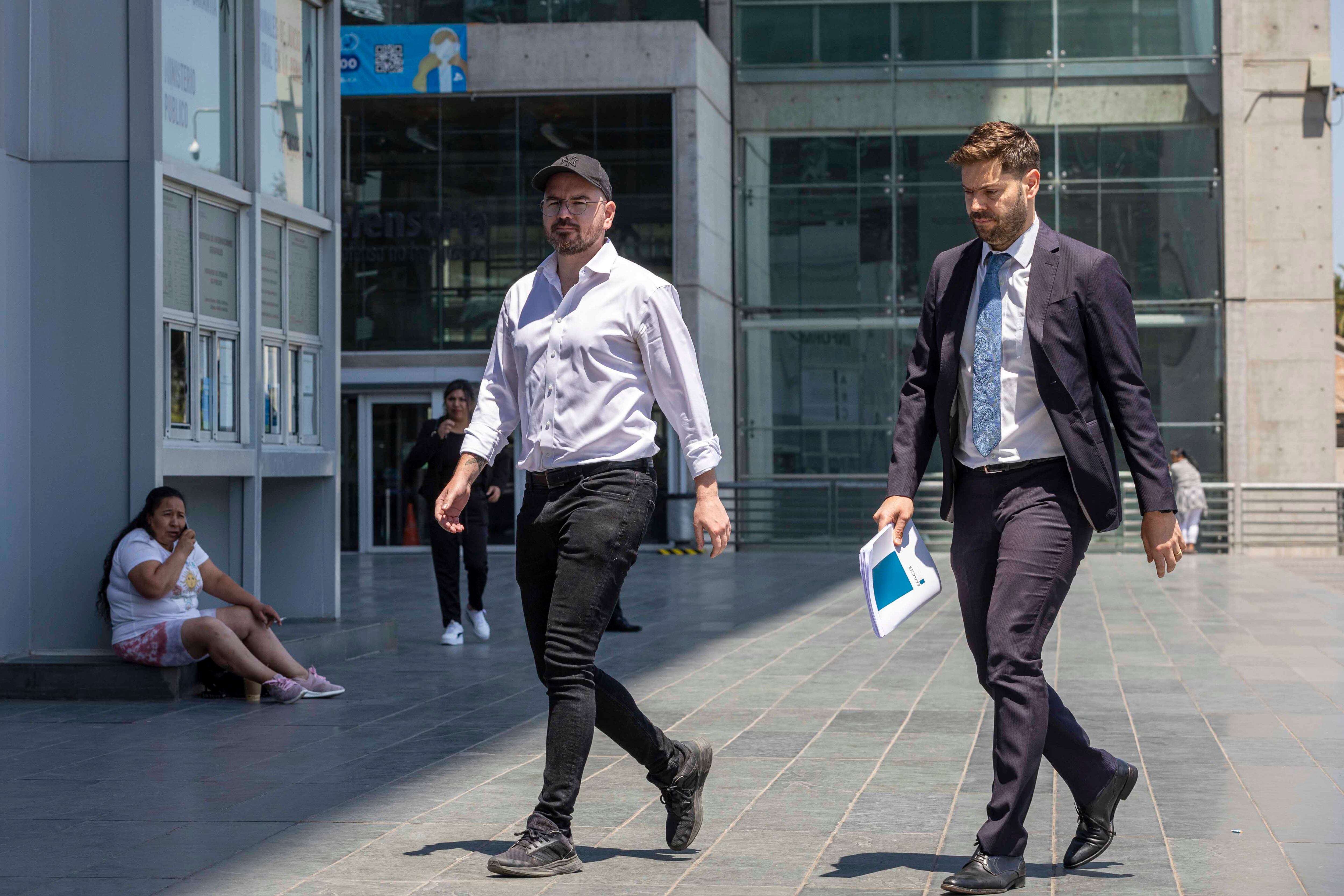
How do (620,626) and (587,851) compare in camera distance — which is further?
(620,626)

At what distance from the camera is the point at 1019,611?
4.12m

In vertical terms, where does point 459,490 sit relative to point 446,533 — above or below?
above

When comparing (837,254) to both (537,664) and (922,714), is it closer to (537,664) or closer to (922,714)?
(922,714)

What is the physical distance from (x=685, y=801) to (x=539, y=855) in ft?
1.68

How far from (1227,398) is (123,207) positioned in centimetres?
2078

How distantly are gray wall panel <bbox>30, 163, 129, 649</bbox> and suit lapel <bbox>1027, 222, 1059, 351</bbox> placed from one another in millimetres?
5478

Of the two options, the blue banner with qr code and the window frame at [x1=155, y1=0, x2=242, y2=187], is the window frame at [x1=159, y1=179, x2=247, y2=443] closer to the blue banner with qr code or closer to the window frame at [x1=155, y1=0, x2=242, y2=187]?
the window frame at [x1=155, y1=0, x2=242, y2=187]

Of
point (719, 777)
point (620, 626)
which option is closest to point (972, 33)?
point (620, 626)

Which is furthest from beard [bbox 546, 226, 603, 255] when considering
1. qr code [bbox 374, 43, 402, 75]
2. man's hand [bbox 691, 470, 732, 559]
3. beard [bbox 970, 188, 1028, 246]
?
qr code [bbox 374, 43, 402, 75]

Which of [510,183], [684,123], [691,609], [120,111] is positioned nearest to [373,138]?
[510,183]

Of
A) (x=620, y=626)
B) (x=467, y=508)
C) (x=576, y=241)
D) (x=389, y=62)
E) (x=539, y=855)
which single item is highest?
(x=389, y=62)

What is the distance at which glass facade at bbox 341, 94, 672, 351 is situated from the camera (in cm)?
2434

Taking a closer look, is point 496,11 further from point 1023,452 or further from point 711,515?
point 1023,452

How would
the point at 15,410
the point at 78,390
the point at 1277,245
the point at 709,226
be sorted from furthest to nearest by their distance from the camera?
the point at 1277,245
the point at 709,226
the point at 78,390
the point at 15,410
